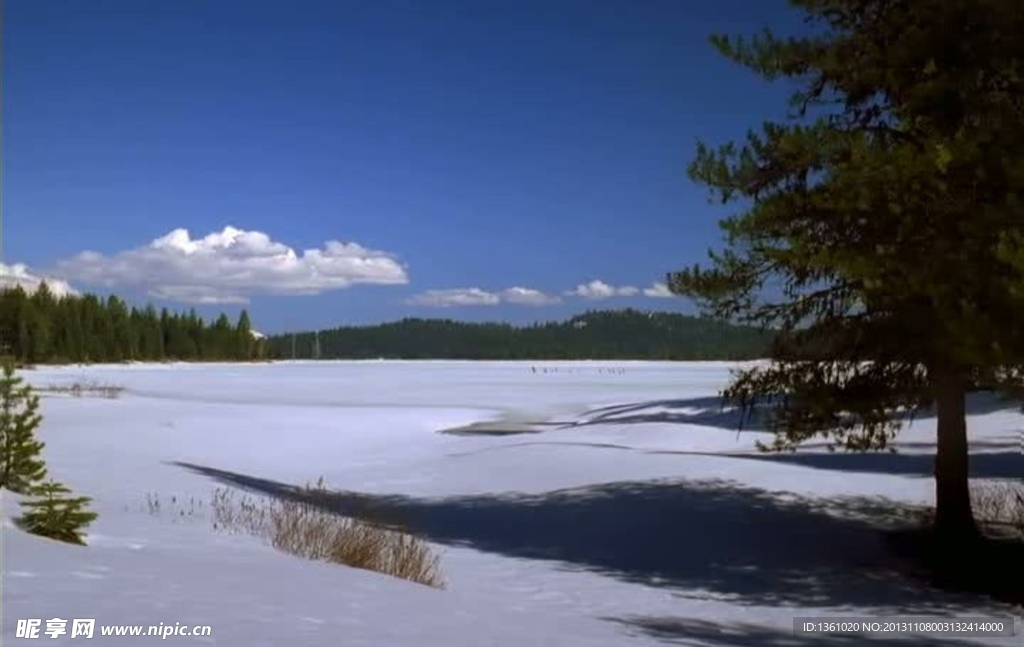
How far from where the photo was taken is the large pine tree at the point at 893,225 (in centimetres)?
1022

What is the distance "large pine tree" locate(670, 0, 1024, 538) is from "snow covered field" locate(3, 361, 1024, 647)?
2.38 m

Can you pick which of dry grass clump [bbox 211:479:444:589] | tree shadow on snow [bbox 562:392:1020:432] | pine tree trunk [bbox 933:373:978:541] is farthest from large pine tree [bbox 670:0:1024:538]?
tree shadow on snow [bbox 562:392:1020:432]

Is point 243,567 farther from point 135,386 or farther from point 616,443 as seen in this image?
point 135,386

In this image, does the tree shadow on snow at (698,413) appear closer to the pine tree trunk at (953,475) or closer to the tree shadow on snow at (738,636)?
the pine tree trunk at (953,475)

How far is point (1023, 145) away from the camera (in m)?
10.2

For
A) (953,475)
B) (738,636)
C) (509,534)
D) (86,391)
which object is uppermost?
(953,475)

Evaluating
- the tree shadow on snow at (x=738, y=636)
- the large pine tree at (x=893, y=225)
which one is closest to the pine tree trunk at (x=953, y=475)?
the large pine tree at (x=893, y=225)

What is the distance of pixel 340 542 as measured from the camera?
10.8 m

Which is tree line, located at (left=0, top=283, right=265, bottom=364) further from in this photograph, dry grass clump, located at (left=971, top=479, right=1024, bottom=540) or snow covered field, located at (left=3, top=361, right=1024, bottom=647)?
dry grass clump, located at (left=971, top=479, right=1024, bottom=540)

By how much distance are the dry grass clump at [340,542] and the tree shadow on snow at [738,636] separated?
2251 mm

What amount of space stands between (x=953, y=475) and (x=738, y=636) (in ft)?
20.8

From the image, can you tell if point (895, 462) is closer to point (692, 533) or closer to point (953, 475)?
point (953, 475)

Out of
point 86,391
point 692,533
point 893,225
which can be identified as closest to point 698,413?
point 692,533

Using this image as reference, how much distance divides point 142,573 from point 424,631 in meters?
2.28
